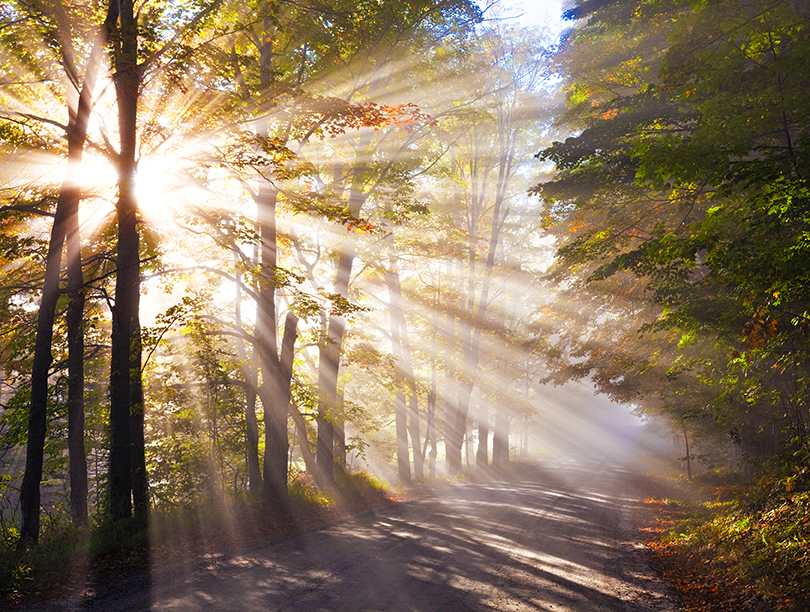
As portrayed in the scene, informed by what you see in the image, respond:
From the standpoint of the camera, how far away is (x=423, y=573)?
7293mm

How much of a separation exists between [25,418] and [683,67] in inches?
556

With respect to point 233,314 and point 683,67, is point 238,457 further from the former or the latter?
point 683,67

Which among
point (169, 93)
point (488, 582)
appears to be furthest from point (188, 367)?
point (488, 582)

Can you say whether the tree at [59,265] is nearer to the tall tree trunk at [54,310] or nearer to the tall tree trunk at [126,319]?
the tall tree trunk at [54,310]

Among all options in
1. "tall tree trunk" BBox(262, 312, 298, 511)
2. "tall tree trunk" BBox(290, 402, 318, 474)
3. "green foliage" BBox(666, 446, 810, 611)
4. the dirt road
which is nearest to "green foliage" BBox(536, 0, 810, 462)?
"green foliage" BBox(666, 446, 810, 611)

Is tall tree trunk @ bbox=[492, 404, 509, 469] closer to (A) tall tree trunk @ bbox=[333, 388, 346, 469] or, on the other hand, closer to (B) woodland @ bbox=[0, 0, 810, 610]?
(B) woodland @ bbox=[0, 0, 810, 610]

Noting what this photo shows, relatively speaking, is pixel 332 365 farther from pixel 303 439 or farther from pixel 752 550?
pixel 752 550

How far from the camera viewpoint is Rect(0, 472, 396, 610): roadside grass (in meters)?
6.52

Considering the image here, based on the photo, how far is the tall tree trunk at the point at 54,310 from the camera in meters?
8.66

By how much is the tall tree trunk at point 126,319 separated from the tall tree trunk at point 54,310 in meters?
0.62

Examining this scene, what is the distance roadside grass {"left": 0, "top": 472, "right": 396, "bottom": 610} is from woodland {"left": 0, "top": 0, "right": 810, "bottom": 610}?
187 millimetres

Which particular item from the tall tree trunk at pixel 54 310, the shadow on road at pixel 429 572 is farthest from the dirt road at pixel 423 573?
the tall tree trunk at pixel 54 310

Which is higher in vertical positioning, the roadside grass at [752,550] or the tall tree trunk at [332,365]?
the tall tree trunk at [332,365]

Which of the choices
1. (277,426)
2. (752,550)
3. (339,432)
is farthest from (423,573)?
(339,432)
